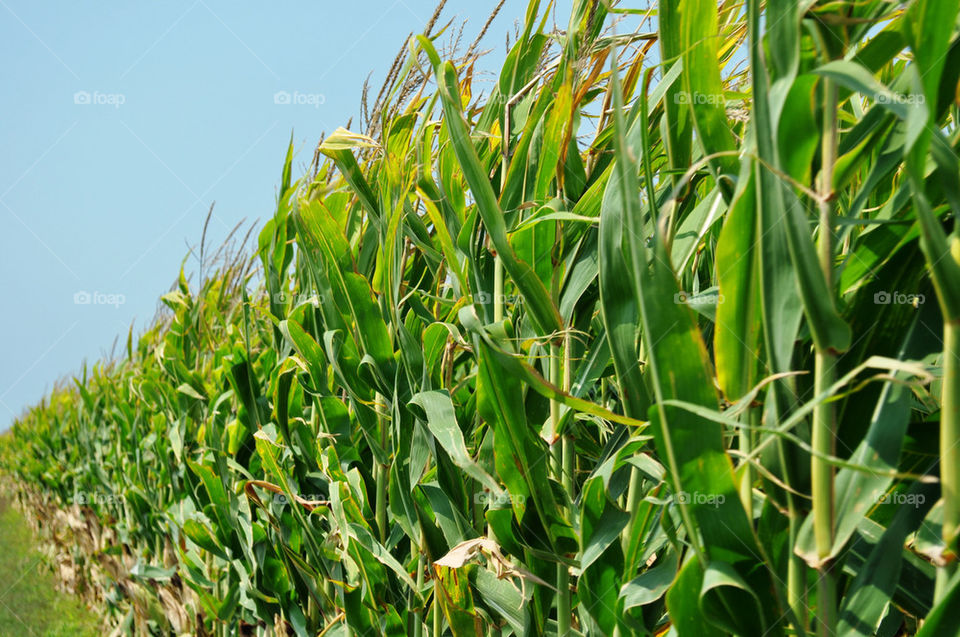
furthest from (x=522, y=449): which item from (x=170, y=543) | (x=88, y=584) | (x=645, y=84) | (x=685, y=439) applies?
(x=88, y=584)

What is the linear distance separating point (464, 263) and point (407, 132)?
0.95 feet

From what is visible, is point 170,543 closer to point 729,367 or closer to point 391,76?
point 391,76

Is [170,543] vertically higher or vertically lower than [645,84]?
lower

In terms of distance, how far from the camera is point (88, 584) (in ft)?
14.5

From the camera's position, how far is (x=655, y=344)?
462mm

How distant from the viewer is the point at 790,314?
0.44m

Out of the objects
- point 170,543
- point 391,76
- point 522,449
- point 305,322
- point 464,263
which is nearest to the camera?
point 522,449

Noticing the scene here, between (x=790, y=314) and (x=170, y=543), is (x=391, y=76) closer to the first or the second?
(x=790, y=314)

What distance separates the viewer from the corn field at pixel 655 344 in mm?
432

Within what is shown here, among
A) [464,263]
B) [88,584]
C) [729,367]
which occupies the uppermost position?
[464,263]

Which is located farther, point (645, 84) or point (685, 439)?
point (645, 84)

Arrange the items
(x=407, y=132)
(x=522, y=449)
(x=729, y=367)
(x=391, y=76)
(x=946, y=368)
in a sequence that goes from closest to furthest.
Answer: (x=946, y=368) → (x=729, y=367) → (x=522, y=449) → (x=407, y=132) → (x=391, y=76)

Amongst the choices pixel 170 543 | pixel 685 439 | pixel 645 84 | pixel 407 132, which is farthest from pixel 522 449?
pixel 170 543

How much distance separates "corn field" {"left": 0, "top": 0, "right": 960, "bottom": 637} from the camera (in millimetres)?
432
